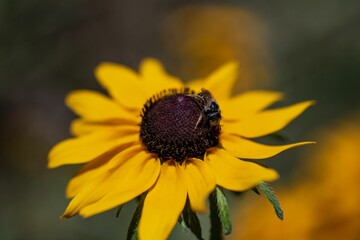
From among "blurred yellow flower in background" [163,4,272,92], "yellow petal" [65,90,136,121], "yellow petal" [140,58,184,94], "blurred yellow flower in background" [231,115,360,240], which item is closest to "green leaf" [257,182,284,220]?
"yellow petal" [65,90,136,121]

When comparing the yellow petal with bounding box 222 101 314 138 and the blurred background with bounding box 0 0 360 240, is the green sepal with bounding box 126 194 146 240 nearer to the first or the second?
the yellow petal with bounding box 222 101 314 138

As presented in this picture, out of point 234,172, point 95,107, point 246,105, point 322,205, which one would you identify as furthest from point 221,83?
point 322,205

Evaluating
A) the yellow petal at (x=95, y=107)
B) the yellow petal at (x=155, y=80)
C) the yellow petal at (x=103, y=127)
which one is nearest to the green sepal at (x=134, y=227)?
the yellow petal at (x=103, y=127)

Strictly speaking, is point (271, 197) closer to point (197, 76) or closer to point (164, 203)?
point (164, 203)

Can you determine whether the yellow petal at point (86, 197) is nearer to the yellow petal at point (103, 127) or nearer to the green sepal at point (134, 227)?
the green sepal at point (134, 227)

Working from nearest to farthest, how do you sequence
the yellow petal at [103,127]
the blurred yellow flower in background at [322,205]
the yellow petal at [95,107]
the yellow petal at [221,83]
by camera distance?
the yellow petal at [103,127]
the yellow petal at [95,107]
the yellow petal at [221,83]
the blurred yellow flower in background at [322,205]
